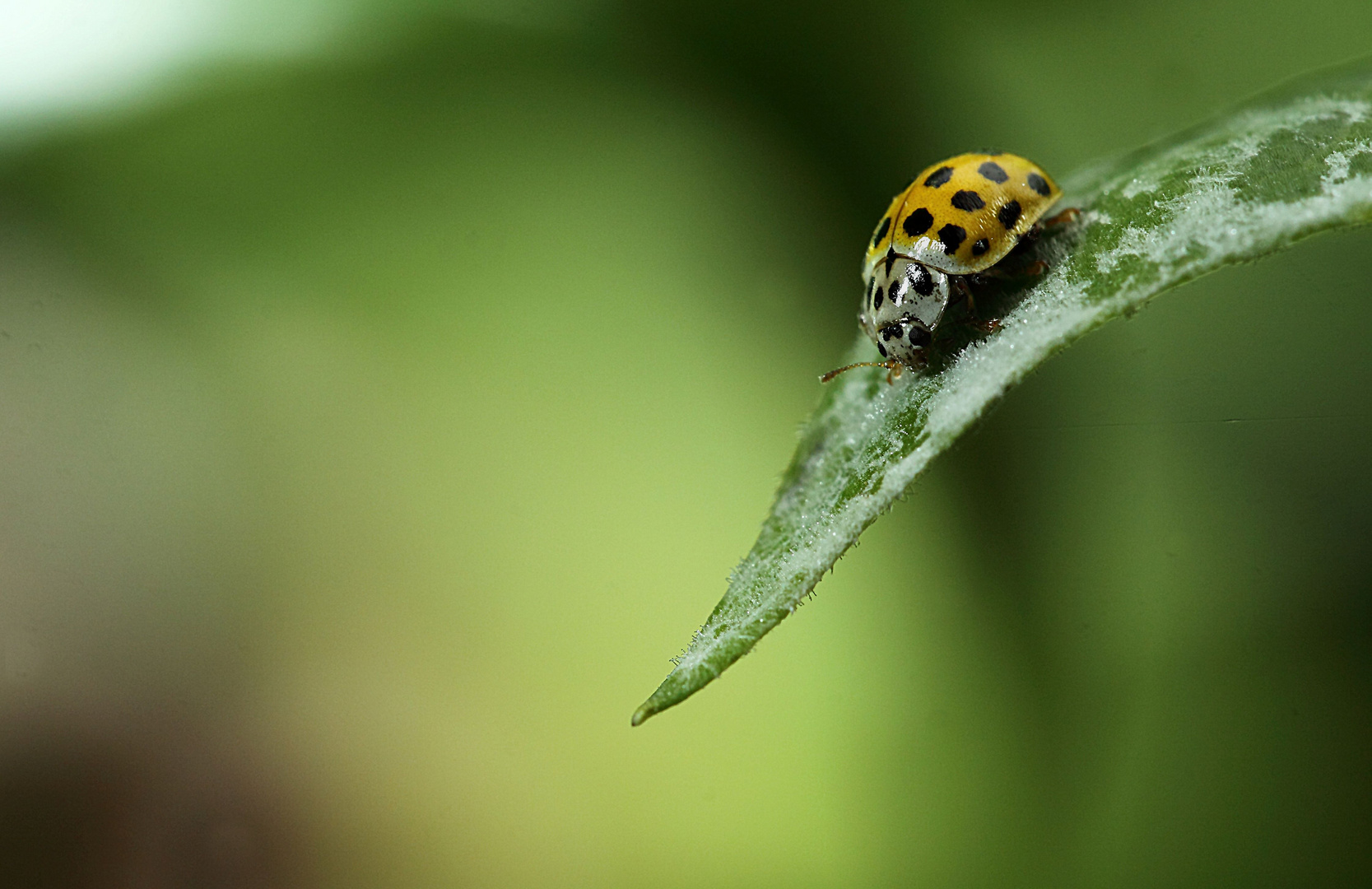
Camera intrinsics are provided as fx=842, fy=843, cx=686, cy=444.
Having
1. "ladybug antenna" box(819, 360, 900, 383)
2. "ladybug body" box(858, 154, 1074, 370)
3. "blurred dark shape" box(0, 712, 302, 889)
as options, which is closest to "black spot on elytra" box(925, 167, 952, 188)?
"ladybug body" box(858, 154, 1074, 370)

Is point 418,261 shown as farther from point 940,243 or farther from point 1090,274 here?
point 1090,274

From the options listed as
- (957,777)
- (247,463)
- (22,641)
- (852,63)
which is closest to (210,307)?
(247,463)

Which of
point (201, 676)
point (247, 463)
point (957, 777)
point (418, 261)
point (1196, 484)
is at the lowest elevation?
point (957, 777)

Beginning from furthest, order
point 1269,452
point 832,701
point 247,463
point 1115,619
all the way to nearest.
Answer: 1. point 247,463
2. point 832,701
3. point 1115,619
4. point 1269,452

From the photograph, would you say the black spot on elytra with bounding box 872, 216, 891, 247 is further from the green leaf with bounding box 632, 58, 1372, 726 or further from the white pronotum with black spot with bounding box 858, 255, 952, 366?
the green leaf with bounding box 632, 58, 1372, 726

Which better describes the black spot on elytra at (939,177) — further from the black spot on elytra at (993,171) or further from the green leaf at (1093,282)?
the green leaf at (1093,282)

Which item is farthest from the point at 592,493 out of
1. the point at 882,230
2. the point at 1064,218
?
the point at 1064,218
